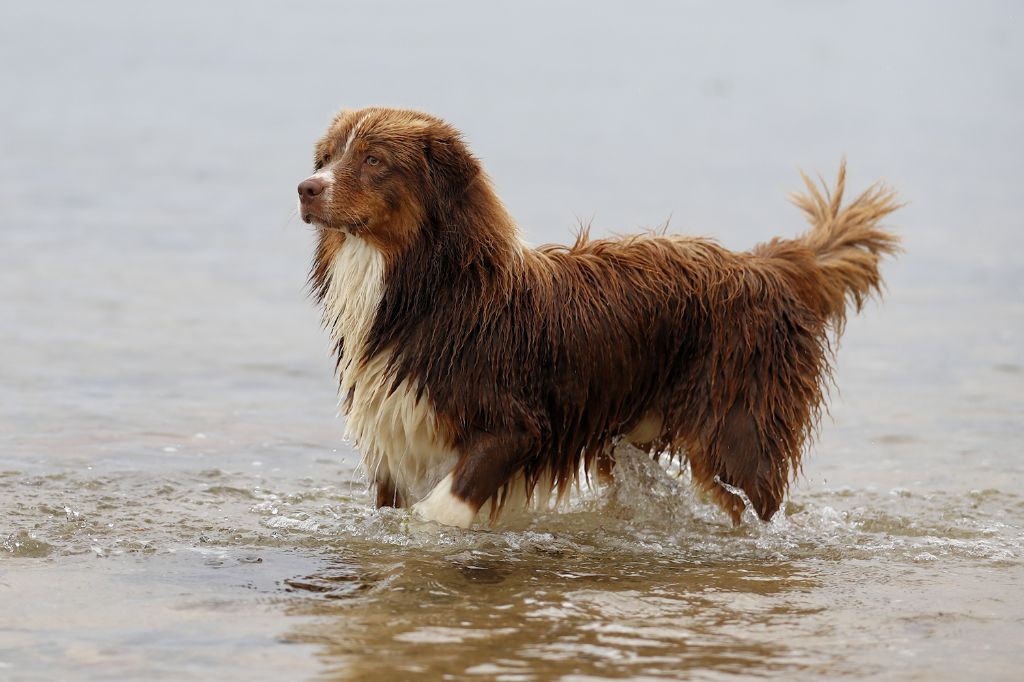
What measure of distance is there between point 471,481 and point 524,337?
2.29ft

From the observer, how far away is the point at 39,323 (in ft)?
39.1

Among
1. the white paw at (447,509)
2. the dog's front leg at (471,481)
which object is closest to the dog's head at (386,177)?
the dog's front leg at (471,481)

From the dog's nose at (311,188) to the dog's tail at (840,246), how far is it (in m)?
2.44

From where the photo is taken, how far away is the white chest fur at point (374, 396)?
21.4 feet

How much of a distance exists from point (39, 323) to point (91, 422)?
119 inches

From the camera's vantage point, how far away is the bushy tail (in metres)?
7.49

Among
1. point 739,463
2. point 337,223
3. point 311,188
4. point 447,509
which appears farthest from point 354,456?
point 311,188

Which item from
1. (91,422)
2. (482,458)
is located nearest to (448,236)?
(482,458)

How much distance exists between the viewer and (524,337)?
6660mm

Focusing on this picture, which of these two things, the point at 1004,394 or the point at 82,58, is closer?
the point at 1004,394

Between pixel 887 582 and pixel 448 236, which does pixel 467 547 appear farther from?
pixel 887 582

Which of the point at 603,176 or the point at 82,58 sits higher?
the point at 82,58

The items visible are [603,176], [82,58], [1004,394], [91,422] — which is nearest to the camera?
[91,422]

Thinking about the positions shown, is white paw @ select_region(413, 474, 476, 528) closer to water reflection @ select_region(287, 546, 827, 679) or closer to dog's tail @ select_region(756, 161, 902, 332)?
water reflection @ select_region(287, 546, 827, 679)
